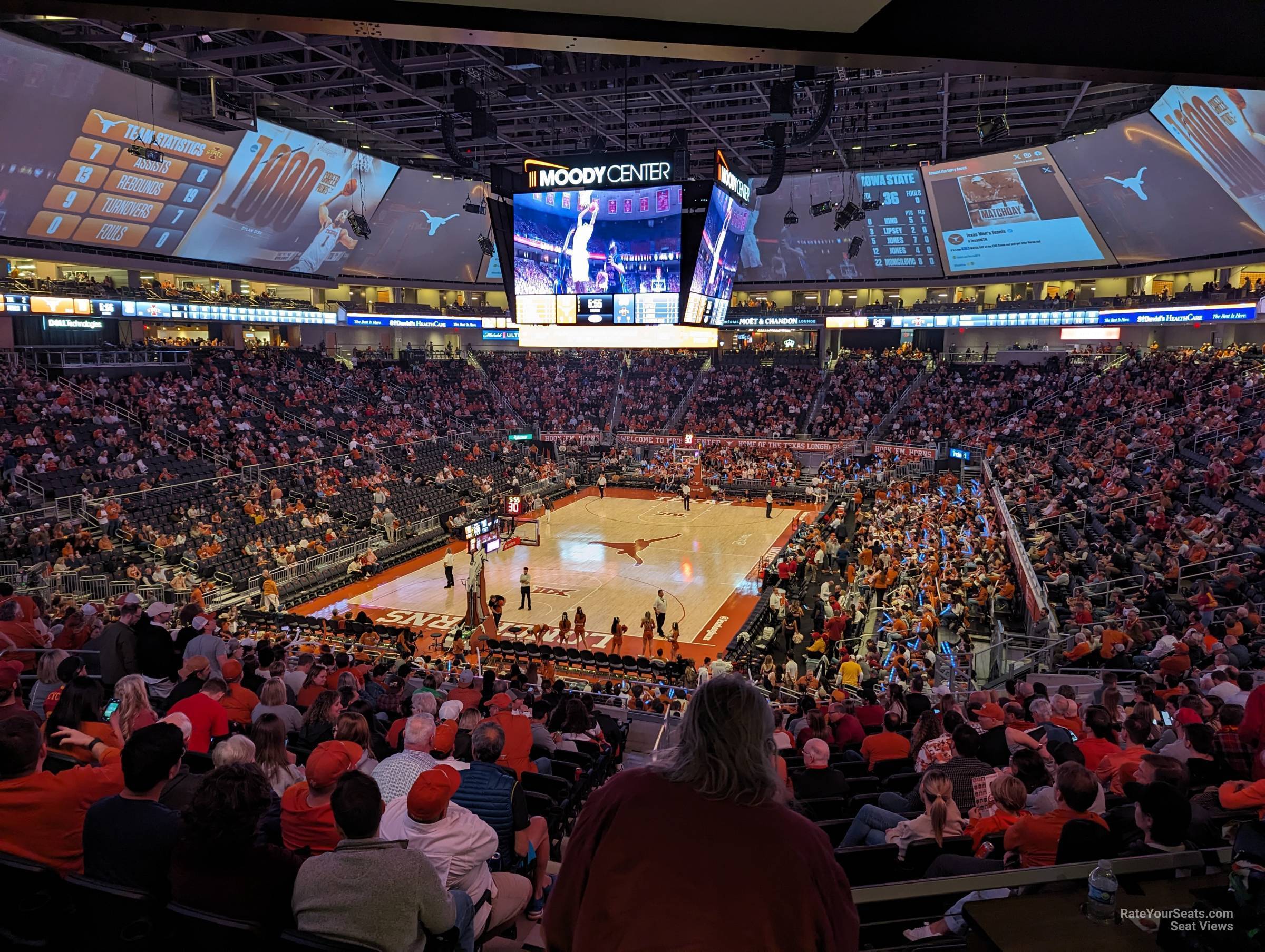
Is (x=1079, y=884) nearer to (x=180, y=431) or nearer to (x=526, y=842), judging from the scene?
(x=526, y=842)

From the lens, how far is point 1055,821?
380cm

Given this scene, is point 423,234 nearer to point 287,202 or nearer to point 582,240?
point 287,202

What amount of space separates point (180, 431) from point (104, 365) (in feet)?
17.9

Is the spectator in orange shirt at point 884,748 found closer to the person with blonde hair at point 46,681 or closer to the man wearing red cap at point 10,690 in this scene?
the man wearing red cap at point 10,690

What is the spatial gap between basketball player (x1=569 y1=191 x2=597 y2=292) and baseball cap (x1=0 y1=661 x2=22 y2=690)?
12490mm

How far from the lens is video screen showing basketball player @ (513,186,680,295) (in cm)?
1612

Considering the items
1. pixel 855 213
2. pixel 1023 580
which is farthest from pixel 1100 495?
pixel 855 213

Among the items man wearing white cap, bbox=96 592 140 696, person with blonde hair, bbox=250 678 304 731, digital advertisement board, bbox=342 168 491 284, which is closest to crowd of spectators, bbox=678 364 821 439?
digital advertisement board, bbox=342 168 491 284

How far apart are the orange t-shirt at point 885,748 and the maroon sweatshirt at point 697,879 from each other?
208 inches

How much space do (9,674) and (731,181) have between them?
14.9m

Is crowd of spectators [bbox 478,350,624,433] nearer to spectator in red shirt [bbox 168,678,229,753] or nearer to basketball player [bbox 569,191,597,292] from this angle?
basketball player [bbox 569,191,597,292]

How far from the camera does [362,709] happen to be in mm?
6883

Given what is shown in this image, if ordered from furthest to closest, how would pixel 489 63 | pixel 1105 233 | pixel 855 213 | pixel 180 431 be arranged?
pixel 1105 233
pixel 855 213
pixel 180 431
pixel 489 63

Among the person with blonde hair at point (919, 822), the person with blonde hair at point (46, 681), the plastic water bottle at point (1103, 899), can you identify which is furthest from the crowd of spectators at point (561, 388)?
the plastic water bottle at point (1103, 899)
